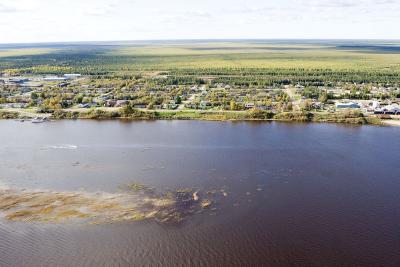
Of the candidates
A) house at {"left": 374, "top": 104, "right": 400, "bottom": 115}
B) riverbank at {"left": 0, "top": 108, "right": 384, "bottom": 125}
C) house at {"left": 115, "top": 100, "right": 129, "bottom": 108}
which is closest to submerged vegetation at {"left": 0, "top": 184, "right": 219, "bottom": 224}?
riverbank at {"left": 0, "top": 108, "right": 384, "bottom": 125}

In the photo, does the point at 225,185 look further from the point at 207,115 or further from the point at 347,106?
the point at 347,106

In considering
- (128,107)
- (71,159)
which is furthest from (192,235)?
(128,107)

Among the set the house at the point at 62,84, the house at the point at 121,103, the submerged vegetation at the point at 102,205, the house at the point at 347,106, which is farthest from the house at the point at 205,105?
the house at the point at 62,84

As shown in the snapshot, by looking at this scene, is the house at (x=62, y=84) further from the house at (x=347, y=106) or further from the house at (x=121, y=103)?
the house at (x=347, y=106)

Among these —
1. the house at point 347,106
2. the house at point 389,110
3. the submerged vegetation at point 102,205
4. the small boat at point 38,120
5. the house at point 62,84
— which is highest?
the house at point 62,84

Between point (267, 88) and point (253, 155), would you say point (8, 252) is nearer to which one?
point (253, 155)

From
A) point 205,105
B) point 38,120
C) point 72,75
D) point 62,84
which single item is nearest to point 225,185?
point 205,105
